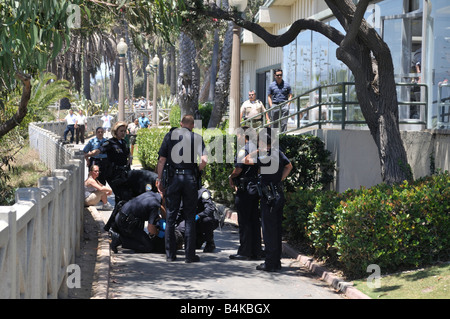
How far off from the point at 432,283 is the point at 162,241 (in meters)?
4.06

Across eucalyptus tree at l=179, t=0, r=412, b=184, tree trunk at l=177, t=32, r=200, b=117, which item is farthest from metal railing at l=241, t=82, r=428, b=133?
tree trunk at l=177, t=32, r=200, b=117

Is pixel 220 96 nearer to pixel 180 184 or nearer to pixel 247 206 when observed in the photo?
pixel 247 206

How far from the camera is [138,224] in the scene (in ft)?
34.1

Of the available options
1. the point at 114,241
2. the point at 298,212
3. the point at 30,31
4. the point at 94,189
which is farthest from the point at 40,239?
the point at 94,189

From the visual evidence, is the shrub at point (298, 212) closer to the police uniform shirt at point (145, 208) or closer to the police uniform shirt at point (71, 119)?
the police uniform shirt at point (145, 208)

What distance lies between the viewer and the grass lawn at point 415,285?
786 cm

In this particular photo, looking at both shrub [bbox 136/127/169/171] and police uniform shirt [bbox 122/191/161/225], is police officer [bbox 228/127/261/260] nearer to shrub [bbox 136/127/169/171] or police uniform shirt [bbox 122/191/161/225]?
police uniform shirt [bbox 122/191/161/225]

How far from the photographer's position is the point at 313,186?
13.9 m

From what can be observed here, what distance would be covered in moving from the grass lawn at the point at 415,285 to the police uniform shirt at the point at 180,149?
2829 millimetres

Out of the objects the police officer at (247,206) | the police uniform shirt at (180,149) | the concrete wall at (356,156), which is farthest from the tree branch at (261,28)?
the police uniform shirt at (180,149)

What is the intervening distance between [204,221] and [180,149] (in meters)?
1.25

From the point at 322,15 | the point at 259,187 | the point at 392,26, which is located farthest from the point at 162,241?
the point at 322,15

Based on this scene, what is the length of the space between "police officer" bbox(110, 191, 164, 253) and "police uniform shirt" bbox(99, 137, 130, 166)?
218cm

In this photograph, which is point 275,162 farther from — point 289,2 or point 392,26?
point 289,2
